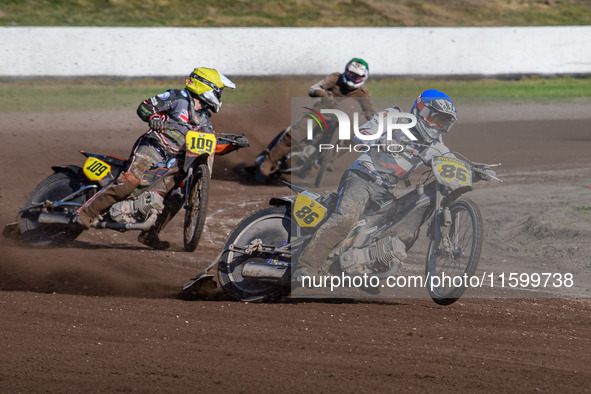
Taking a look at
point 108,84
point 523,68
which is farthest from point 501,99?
point 108,84

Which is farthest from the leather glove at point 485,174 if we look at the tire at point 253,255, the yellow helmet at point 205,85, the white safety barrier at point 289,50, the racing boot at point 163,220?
the white safety barrier at point 289,50

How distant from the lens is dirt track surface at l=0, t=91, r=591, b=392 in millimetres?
5451

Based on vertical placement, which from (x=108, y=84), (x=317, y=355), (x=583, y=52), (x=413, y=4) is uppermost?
(x=413, y=4)

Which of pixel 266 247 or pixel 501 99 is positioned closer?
pixel 266 247

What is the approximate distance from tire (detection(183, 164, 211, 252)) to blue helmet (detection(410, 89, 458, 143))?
251 centimetres

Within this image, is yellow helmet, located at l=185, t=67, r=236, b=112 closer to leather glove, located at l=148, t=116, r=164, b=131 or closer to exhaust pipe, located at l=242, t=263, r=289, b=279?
leather glove, located at l=148, t=116, r=164, b=131

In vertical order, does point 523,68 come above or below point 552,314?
above

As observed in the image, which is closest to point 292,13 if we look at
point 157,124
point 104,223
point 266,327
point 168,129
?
point 168,129

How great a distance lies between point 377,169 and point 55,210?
4.16m

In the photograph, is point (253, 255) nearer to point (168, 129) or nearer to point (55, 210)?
point (168, 129)

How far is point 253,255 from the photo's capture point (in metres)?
7.64

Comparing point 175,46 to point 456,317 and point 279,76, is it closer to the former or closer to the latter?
point 279,76

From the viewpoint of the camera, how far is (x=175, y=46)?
21.1m

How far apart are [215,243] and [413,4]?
20.1 metres
